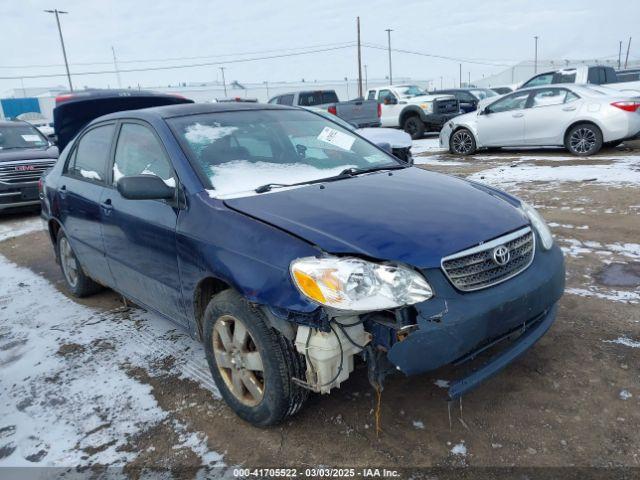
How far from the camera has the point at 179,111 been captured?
3277 millimetres

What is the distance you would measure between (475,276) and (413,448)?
0.84 m

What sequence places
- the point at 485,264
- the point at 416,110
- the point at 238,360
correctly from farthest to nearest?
the point at 416,110, the point at 238,360, the point at 485,264

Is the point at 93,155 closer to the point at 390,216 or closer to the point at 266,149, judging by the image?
the point at 266,149

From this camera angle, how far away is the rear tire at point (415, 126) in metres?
16.5

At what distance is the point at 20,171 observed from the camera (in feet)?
26.7

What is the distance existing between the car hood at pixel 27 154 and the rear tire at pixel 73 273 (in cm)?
451

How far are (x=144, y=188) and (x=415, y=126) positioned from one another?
14982 millimetres

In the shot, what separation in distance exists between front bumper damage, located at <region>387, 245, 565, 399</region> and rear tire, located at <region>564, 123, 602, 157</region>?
8.38m

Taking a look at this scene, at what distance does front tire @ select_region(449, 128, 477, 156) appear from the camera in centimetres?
1158

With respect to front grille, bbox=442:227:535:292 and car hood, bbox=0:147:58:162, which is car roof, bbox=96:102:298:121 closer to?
front grille, bbox=442:227:535:292

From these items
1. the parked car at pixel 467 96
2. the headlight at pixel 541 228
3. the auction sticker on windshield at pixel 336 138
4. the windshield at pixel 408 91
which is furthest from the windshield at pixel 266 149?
the windshield at pixel 408 91

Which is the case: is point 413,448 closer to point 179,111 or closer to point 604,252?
point 179,111

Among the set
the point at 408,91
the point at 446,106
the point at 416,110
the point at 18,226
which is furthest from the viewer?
the point at 408,91

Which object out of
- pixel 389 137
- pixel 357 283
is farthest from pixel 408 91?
pixel 357 283
